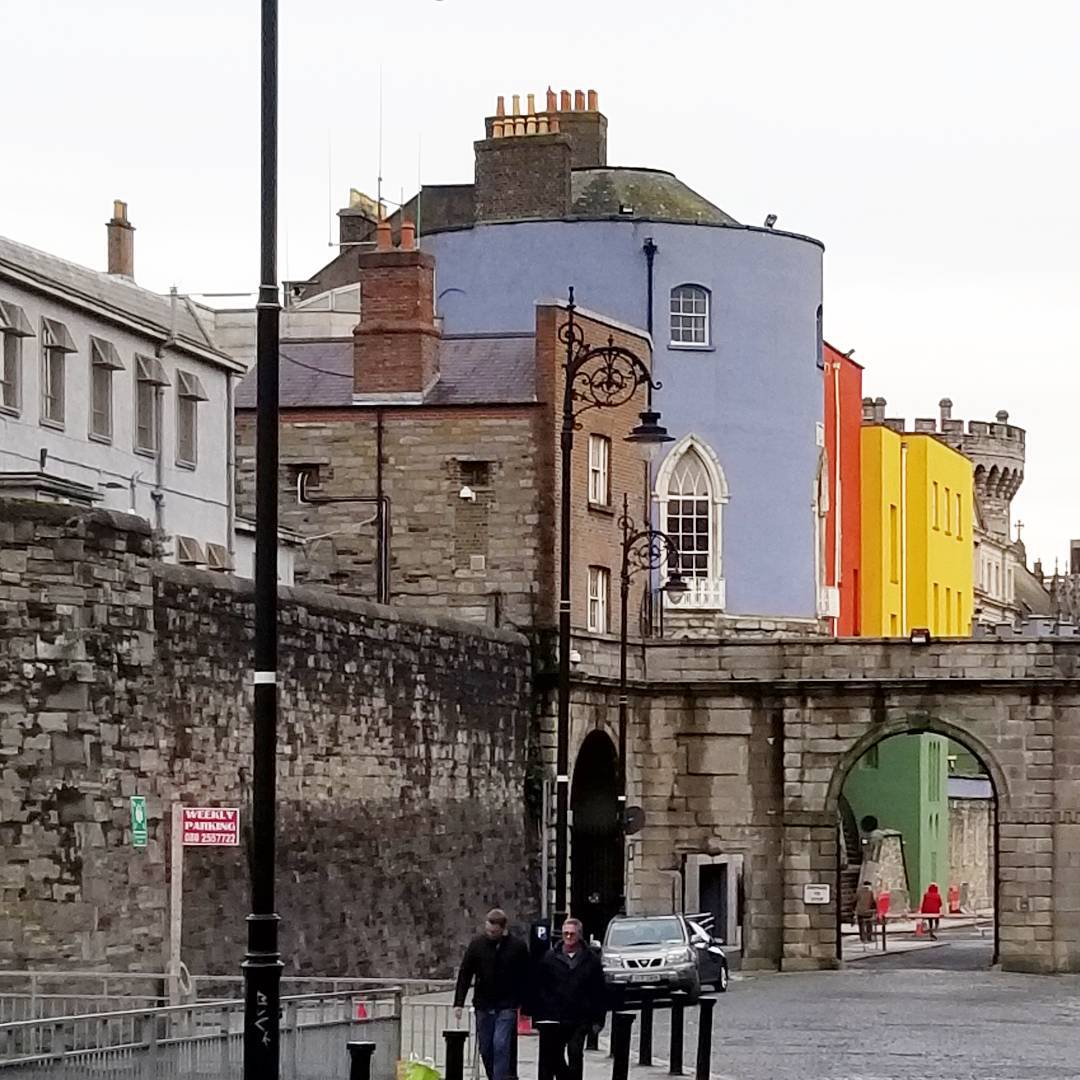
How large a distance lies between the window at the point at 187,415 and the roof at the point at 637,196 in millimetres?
16601

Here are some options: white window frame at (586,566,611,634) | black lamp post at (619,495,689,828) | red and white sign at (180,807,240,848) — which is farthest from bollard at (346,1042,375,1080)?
white window frame at (586,566,611,634)

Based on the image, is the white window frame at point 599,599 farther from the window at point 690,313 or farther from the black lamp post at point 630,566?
the window at point 690,313

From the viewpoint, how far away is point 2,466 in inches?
1533

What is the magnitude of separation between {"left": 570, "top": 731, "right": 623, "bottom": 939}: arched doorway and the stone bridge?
21 cm

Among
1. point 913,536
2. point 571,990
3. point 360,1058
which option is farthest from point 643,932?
point 913,536

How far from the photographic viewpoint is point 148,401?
44.9m

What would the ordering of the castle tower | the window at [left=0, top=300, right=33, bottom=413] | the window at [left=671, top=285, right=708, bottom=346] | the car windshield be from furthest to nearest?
the castle tower < the window at [left=671, top=285, right=708, bottom=346] < the car windshield < the window at [left=0, top=300, right=33, bottom=413]

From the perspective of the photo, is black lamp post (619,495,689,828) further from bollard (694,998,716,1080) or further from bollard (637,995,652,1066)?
bollard (694,998,716,1080)

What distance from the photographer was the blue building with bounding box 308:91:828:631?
195ft

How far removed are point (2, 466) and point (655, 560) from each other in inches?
798

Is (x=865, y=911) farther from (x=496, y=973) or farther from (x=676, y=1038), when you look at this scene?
(x=496, y=973)

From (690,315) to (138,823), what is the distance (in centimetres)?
3072

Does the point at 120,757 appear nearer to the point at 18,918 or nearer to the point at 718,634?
the point at 18,918

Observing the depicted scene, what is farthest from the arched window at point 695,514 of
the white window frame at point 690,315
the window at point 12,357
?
the window at point 12,357
